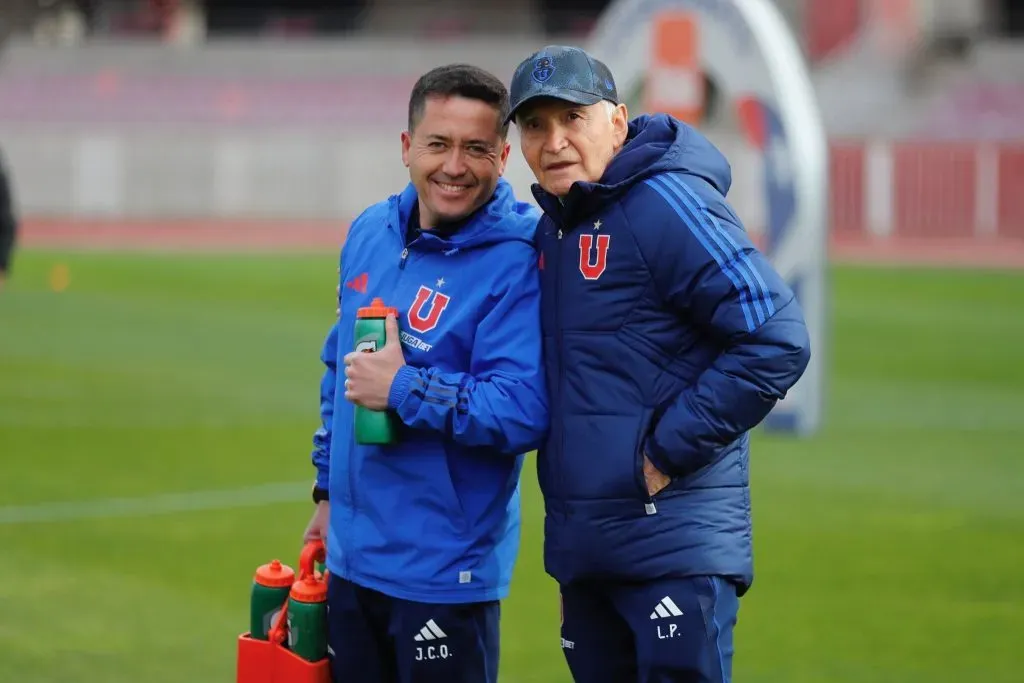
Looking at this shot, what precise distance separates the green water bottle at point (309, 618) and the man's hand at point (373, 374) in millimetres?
572

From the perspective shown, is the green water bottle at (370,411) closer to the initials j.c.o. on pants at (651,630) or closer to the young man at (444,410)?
the young man at (444,410)

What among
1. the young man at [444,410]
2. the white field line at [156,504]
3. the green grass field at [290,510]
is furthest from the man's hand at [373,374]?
the white field line at [156,504]

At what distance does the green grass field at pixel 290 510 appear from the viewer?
20.9ft

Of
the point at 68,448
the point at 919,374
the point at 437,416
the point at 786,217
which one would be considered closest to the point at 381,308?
the point at 437,416

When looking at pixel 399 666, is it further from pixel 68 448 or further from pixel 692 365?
pixel 68 448

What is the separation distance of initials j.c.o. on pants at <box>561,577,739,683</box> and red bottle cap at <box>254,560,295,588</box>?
0.83 metres

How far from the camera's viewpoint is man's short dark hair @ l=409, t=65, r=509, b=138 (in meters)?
3.81

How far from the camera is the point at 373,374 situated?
378 cm

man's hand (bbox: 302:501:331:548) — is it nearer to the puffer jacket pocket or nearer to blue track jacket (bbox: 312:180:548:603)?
blue track jacket (bbox: 312:180:548:603)

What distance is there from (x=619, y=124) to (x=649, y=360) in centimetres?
60

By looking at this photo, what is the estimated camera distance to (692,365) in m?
3.74

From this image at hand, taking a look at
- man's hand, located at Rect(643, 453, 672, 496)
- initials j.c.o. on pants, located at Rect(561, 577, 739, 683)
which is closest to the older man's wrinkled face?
man's hand, located at Rect(643, 453, 672, 496)

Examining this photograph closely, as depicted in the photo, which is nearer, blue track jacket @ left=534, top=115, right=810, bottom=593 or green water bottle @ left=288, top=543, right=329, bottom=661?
blue track jacket @ left=534, top=115, right=810, bottom=593

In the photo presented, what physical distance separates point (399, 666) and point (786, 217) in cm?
799
